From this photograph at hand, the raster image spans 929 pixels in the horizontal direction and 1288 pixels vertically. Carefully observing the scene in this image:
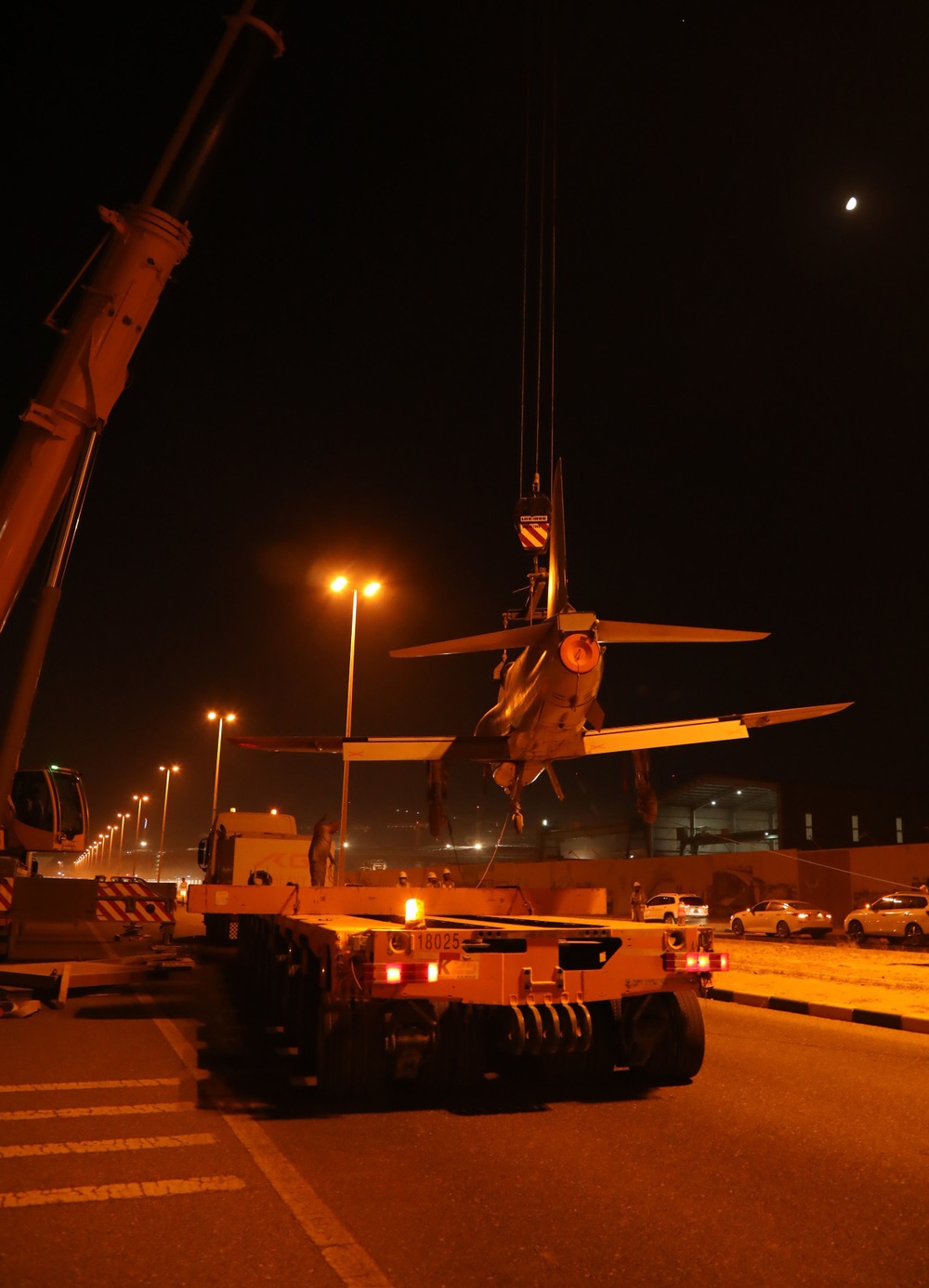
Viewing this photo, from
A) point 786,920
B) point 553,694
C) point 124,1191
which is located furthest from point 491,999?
point 786,920

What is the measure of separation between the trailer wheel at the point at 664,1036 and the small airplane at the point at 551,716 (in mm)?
5792

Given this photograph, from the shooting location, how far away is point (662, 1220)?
4992 millimetres

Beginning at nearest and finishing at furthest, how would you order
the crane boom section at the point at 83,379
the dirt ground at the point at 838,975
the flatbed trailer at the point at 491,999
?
the flatbed trailer at the point at 491,999 → the crane boom section at the point at 83,379 → the dirt ground at the point at 838,975

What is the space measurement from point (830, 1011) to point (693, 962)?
603 cm

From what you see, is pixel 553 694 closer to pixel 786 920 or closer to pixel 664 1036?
pixel 664 1036

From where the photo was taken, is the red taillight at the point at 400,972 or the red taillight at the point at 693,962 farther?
the red taillight at the point at 693,962

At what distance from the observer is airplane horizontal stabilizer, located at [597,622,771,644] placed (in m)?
→ 13.2

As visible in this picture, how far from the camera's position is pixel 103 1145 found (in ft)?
20.4

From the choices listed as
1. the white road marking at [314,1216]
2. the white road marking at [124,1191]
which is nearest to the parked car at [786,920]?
the white road marking at [314,1216]

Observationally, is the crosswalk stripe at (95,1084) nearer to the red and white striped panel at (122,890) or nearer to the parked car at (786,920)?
the red and white striped panel at (122,890)

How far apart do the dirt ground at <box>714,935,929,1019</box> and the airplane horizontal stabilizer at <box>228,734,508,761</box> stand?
5.02 metres

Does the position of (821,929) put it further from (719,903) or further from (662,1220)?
(662,1220)

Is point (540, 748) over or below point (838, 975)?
over

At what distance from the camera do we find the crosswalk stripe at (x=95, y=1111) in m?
6.93
